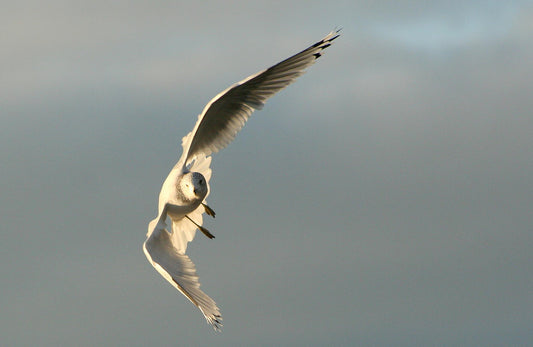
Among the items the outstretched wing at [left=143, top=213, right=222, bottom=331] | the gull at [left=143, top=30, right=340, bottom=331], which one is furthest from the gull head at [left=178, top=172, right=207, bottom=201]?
the outstretched wing at [left=143, top=213, right=222, bottom=331]

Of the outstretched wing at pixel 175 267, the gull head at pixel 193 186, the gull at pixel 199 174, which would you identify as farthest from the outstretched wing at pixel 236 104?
the outstretched wing at pixel 175 267

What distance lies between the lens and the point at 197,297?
12672 millimetres

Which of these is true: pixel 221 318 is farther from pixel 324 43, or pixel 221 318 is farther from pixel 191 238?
pixel 324 43

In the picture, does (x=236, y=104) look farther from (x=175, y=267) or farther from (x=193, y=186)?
(x=175, y=267)

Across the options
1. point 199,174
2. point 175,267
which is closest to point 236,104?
point 199,174

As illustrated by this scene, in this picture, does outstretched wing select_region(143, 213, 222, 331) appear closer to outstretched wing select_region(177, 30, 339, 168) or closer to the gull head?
the gull head

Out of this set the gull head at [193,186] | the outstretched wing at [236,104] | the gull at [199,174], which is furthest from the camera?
the outstretched wing at [236,104]

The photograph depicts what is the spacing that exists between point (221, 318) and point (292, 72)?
4.15 m

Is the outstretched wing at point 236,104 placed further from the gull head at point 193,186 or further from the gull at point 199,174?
the gull head at point 193,186

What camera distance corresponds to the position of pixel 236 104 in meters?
14.8

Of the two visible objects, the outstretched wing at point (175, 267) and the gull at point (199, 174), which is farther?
the gull at point (199, 174)

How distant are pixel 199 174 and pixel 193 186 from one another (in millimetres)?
316

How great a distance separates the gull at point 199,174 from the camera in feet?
42.9

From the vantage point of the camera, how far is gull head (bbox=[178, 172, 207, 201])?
1366 centimetres
